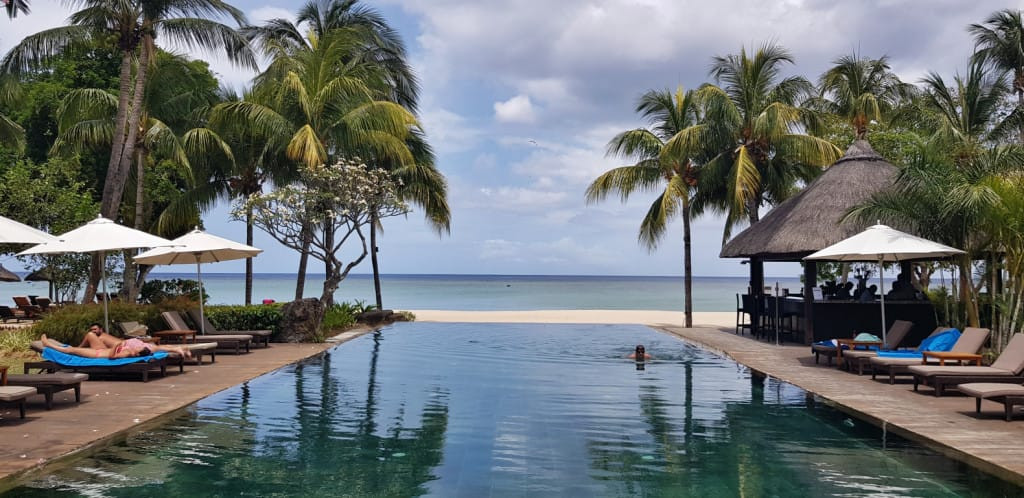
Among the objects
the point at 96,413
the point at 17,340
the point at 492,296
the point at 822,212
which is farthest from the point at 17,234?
the point at 492,296

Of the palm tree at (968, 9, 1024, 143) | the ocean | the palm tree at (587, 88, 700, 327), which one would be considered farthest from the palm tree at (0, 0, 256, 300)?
the ocean

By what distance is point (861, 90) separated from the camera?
22.2m

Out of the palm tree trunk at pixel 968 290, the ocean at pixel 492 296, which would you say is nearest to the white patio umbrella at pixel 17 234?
the palm tree trunk at pixel 968 290

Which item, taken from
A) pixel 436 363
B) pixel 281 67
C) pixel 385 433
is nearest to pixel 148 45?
pixel 281 67

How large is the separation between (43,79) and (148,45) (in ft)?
51.1

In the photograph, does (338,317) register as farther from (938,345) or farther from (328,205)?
(938,345)

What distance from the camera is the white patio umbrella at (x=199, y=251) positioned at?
14.2m

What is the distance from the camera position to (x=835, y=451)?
22.6 feet

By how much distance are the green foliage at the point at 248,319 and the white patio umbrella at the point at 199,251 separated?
132cm

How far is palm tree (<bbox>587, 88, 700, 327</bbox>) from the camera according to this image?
22984mm

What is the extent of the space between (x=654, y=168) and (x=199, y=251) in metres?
13.4

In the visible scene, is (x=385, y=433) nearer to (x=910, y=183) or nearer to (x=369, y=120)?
(x=910, y=183)

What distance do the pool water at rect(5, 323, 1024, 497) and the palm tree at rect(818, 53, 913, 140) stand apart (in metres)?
11.7

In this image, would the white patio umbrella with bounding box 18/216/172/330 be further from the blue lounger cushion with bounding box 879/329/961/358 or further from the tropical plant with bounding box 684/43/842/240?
the tropical plant with bounding box 684/43/842/240
